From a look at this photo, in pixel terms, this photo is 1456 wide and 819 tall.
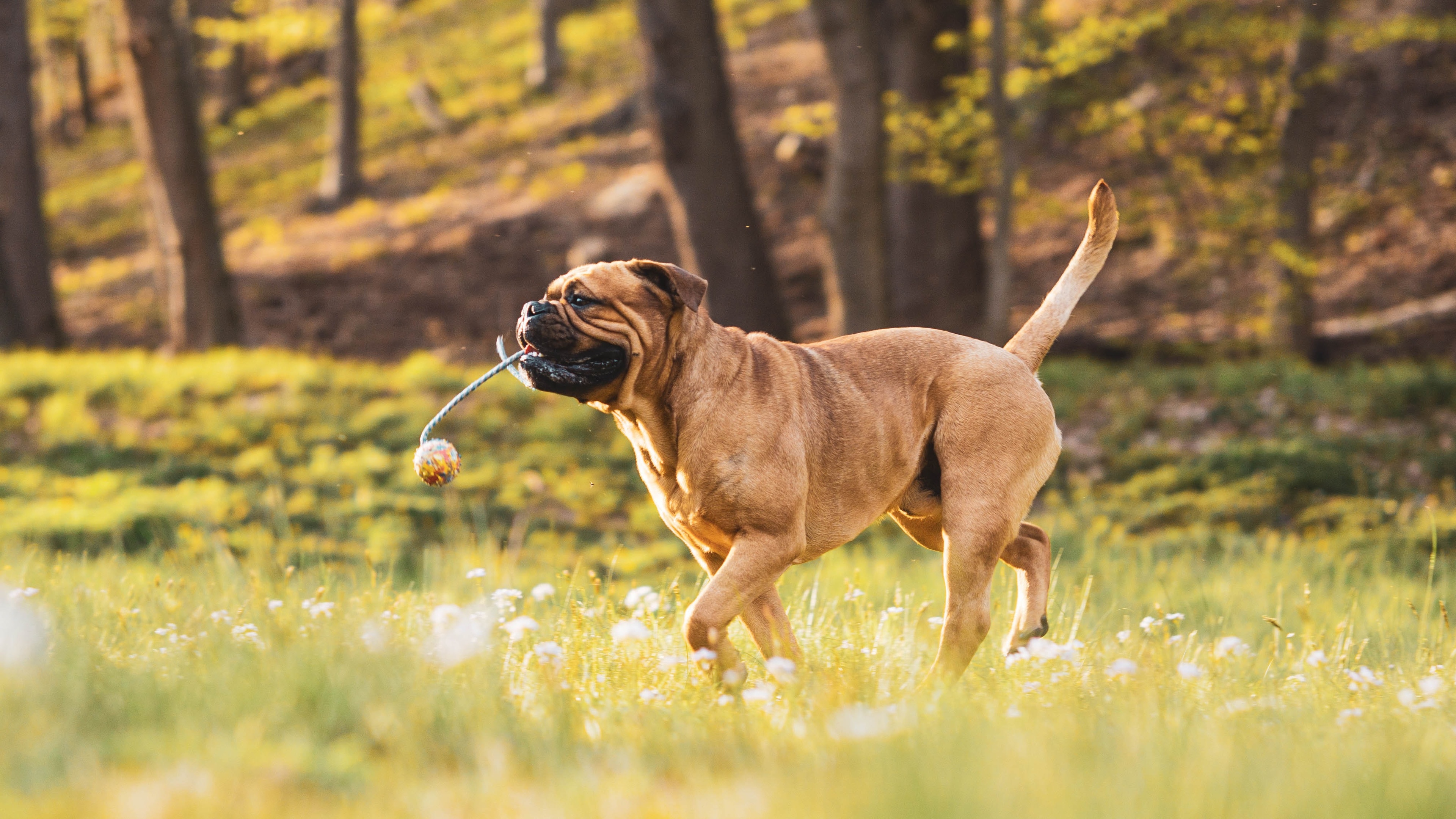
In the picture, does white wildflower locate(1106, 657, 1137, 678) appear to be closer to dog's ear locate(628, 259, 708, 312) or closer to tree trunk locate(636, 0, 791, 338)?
dog's ear locate(628, 259, 708, 312)

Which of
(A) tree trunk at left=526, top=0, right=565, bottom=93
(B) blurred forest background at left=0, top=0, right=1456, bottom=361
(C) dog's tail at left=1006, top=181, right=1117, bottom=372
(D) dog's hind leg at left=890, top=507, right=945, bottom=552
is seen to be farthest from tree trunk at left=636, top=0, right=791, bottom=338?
(A) tree trunk at left=526, top=0, right=565, bottom=93

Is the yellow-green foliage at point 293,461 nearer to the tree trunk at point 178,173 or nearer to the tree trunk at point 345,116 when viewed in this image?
the tree trunk at point 178,173

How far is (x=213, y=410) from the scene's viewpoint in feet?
37.0

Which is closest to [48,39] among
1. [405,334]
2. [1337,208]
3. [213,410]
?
[405,334]

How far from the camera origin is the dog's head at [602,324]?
12.9 feet

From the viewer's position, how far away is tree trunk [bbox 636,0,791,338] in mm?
11219

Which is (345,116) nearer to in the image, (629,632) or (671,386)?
(671,386)

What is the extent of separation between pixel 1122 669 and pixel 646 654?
1.72 metres

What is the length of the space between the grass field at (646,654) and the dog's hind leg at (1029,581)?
16 cm

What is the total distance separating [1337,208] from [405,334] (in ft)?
42.6

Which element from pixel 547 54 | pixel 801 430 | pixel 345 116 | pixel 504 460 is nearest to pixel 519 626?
pixel 801 430

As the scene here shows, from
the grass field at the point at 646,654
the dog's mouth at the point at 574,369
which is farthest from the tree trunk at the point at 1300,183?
the dog's mouth at the point at 574,369

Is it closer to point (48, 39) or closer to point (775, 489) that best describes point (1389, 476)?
point (775, 489)

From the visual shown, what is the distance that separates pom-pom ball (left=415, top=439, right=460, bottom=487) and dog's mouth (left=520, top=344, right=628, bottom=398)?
56 cm
